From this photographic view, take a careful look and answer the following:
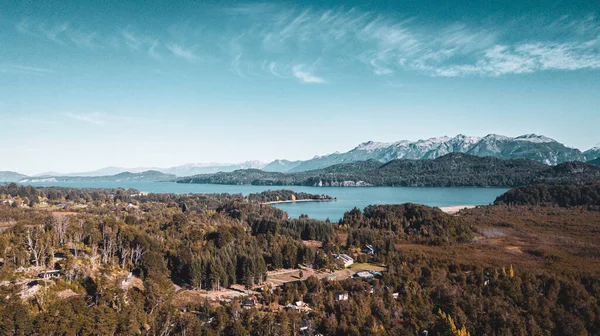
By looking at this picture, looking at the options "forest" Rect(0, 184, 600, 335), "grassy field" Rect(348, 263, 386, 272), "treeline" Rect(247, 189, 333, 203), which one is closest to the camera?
"forest" Rect(0, 184, 600, 335)

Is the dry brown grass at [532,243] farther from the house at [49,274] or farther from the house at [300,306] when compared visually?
the house at [49,274]

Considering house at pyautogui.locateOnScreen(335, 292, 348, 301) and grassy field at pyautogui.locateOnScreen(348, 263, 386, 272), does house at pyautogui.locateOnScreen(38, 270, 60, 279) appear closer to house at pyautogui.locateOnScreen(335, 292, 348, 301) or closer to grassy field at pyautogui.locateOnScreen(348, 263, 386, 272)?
house at pyautogui.locateOnScreen(335, 292, 348, 301)

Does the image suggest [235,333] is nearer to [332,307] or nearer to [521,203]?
[332,307]

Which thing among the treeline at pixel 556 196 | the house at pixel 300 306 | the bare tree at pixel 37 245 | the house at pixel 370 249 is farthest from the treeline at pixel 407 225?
the treeline at pixel 556 196

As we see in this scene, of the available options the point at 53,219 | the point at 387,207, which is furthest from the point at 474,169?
the point at 53,219

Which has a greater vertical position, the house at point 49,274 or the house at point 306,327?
the house at point 49,274

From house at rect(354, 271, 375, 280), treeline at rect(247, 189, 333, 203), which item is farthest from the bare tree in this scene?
treeline at rect(247, 189, 333, 203)
